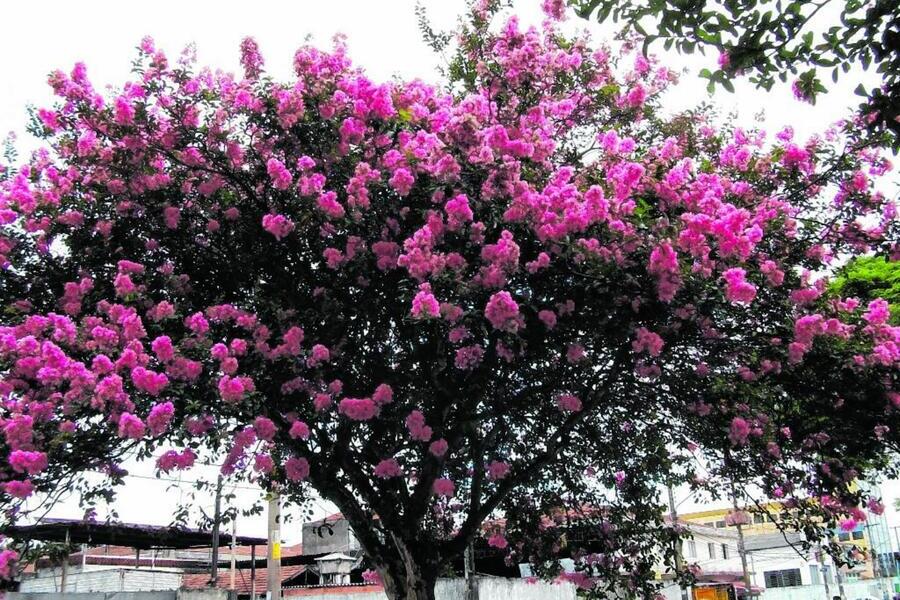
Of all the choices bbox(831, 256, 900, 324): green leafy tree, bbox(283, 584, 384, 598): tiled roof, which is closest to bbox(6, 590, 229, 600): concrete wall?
bbox(283, 584, 384, 598): tiled roof

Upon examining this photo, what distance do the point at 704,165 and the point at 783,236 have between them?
0.92 m

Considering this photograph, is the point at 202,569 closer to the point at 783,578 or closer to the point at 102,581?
the point at 102,581

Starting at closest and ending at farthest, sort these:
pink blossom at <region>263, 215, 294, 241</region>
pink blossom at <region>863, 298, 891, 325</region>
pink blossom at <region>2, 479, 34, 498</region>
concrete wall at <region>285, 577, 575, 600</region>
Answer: pink blossom at <region>2, 479, 34, 498</region>, pink blossom at <region>263, 215, 294, 241</region>, pink blossom at <region>863, 298, 891, 325</region>, concrete wall at <region>285, 577, 575, 600</region>

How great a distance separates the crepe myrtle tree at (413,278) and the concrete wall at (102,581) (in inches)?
451

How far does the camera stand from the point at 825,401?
7.11 m

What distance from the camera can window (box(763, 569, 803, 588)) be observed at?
4503cm

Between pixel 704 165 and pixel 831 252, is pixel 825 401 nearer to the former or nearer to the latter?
pixel 831 252

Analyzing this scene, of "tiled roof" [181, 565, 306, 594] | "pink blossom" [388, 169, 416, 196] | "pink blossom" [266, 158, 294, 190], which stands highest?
"pink blossom" [266, 158, 294, 190]

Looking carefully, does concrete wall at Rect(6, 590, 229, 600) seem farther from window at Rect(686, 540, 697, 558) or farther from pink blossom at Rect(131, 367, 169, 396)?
window at Rect(686, 540, 697, 558)

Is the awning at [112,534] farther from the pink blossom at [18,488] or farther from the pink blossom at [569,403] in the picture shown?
the pink blossom at [569,403]

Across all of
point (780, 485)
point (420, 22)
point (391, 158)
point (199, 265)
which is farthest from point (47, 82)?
point (780, 485)

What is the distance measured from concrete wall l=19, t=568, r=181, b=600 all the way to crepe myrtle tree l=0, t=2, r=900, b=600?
11463 millimetres

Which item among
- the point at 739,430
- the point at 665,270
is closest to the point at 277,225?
the point at 665,270

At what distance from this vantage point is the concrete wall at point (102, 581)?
1673 centimetres
